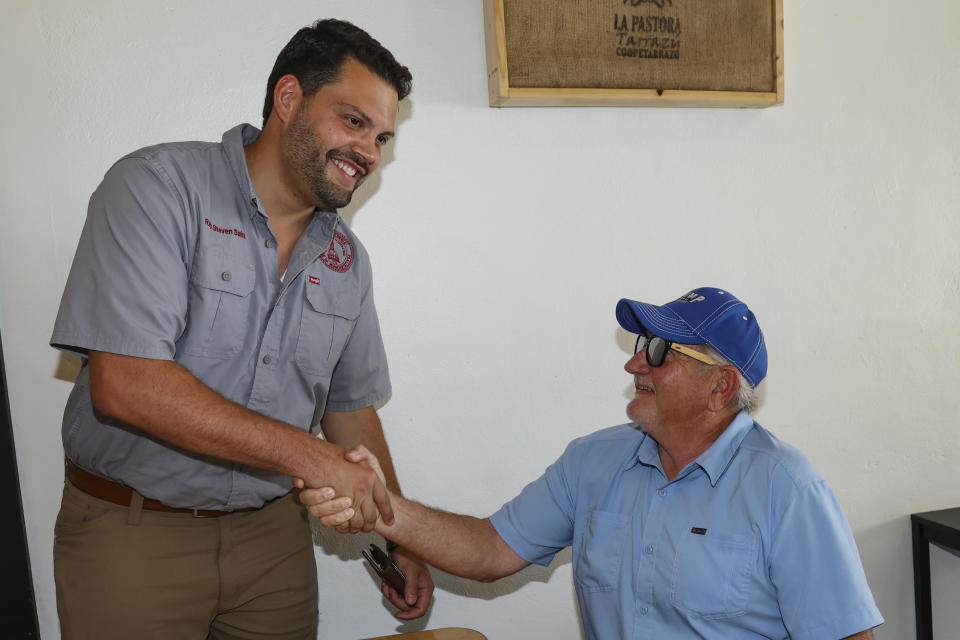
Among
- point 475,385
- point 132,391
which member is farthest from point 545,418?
point 132,391

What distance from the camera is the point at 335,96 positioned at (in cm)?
177

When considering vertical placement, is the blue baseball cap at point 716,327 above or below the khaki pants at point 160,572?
above

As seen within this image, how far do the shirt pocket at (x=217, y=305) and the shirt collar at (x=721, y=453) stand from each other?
905mm

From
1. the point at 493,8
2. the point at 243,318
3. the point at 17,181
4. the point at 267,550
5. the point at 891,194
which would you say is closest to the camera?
the point at 243,318

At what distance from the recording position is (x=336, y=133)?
5.80 ft

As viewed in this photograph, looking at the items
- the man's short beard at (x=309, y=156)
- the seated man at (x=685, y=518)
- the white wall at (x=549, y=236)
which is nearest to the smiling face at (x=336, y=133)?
the man's short beard at (x=309, y=156)

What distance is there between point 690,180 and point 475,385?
91 centimetres

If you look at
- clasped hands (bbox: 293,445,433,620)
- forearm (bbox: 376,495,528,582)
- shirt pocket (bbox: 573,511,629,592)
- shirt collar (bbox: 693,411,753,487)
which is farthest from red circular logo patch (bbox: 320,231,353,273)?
shirt collar (bbox: 693,411,753,487)

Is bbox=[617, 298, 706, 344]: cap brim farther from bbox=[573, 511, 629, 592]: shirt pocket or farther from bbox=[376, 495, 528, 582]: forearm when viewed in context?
bbox=[376, 495, 528, 582]: forearm

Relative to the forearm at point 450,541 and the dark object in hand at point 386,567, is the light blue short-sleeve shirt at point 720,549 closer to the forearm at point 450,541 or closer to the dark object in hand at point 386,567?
the forearm at point 450,541

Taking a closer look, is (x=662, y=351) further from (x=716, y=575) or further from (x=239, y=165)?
(x=239, y=165)

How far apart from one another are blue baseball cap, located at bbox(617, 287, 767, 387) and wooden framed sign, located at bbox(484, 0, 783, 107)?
81cm

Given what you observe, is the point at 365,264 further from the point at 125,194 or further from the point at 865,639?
the point at 865,639

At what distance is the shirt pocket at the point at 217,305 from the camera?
1.70m
